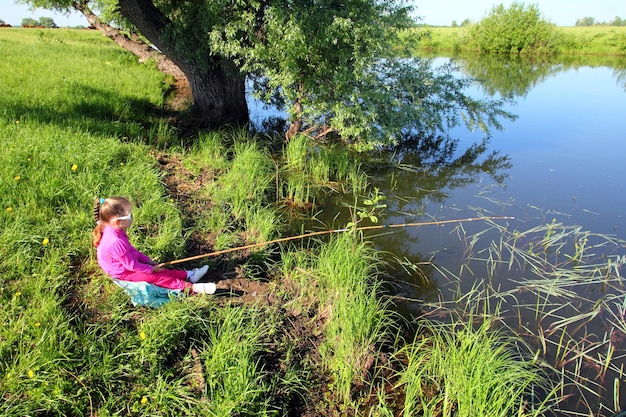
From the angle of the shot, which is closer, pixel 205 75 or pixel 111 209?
pixel 111 209

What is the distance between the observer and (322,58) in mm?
6906

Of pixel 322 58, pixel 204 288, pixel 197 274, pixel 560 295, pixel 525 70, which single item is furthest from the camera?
pixel 525 70

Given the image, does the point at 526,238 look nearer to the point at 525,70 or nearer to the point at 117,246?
the point at 117,246

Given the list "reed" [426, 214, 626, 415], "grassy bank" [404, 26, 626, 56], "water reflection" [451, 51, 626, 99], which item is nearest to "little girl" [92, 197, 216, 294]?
"reed" [426, 214, 626, 415]

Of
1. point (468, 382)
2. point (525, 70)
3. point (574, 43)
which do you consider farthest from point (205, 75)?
point (574, 43)

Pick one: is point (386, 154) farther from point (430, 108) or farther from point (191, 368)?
point (191, 368)

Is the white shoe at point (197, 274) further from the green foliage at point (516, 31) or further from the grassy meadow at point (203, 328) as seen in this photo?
the green foliage at point (516, 31)

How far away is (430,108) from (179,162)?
4781mm

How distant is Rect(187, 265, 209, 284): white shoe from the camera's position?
3.72m

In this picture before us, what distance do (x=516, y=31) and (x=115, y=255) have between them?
33.2 m

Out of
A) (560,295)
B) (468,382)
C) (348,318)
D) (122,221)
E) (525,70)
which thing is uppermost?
(525,70)

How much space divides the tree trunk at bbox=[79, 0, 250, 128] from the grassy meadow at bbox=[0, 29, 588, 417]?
3.39m

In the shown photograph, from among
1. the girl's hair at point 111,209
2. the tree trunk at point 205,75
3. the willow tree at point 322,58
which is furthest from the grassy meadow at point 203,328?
the tree trunk at point 205,75

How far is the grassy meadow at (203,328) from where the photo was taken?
8.50ft
